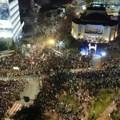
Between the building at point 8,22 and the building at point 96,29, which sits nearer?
the building at point 8,22

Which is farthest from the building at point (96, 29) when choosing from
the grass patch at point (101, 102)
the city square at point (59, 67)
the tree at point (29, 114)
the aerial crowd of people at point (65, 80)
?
the tree at point (29, 114)

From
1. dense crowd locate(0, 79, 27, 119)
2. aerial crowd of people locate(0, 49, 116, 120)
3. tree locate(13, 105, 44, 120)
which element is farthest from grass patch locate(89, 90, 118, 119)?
dense crowd locate(0, 79, 27, 119)

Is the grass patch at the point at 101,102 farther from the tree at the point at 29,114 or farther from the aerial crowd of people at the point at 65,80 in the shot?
the tree at the point at 29,114

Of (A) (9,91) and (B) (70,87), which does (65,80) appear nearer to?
(B) (70,87)

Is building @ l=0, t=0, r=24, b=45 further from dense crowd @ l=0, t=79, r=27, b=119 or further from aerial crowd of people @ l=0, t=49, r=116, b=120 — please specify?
dense crowd @ l=0, t=79, r=27, b=119

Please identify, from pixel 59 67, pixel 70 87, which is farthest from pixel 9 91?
pixel 59 67

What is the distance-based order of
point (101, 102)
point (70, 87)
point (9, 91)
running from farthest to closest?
point (70, 87), point (9, 91), point (101, 102)
